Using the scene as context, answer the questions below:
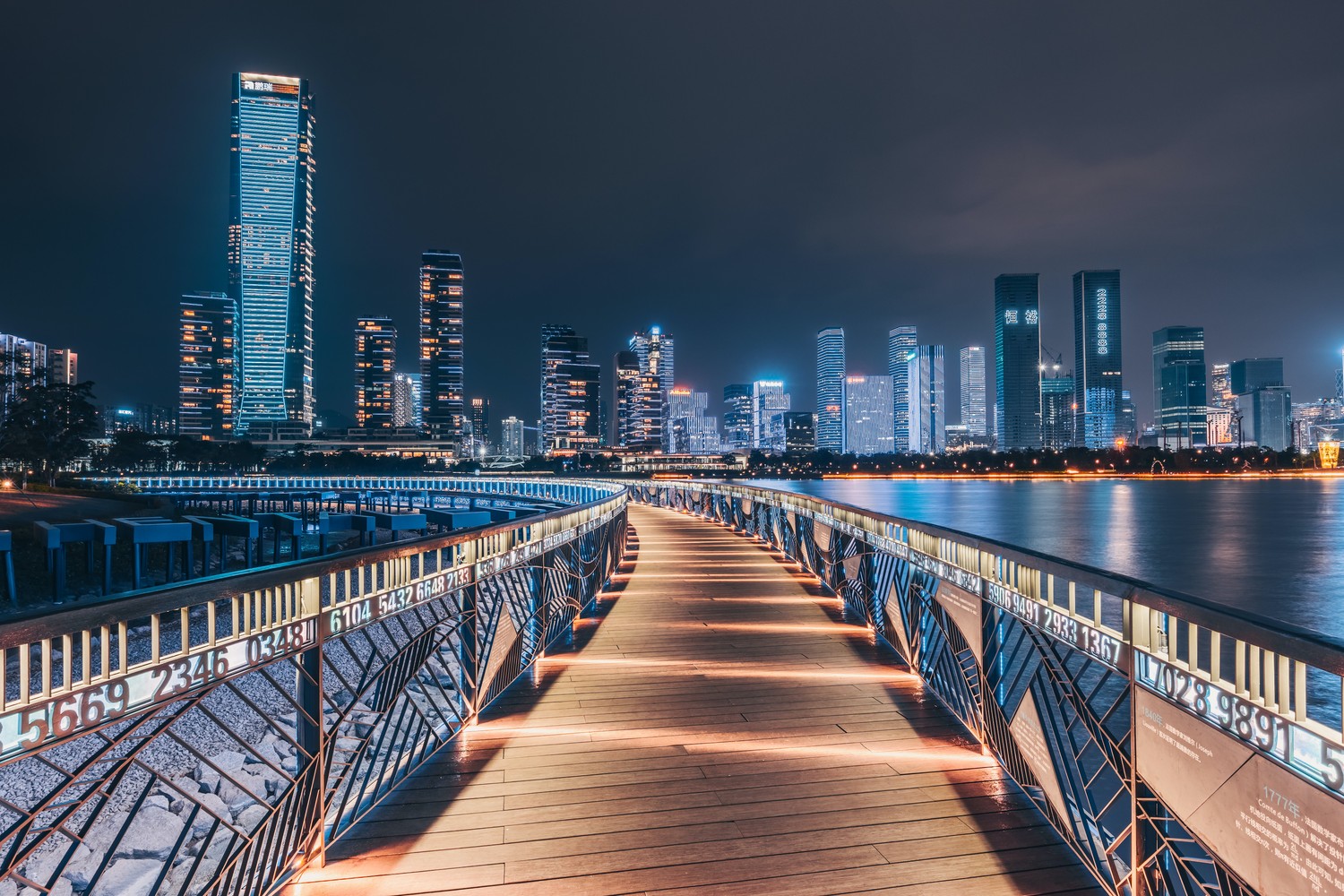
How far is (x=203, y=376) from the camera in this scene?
631 feet

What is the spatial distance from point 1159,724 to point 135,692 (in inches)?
131

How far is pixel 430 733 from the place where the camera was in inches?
176

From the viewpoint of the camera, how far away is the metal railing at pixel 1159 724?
1.92 m

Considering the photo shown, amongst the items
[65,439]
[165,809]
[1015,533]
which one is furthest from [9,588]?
[1015,533]

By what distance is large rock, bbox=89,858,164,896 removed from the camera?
5.48 m

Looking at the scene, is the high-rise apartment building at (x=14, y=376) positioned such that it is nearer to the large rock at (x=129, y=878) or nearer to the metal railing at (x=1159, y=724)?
the large rock at (x=129, y=878)

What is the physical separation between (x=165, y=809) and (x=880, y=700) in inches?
264

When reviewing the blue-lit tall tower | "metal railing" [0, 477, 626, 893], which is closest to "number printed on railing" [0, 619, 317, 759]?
"metal railing" [0, 477, 626, 893]

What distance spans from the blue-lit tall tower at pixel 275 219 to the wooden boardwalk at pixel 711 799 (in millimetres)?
206551

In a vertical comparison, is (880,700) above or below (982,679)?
below

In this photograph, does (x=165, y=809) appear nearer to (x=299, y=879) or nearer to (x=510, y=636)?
(x=510, y=636)

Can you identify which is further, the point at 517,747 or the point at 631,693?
the point at 631,693

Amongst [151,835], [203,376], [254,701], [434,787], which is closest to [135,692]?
[434,787]

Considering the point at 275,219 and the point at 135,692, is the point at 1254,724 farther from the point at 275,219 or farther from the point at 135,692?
the point at 275,219
